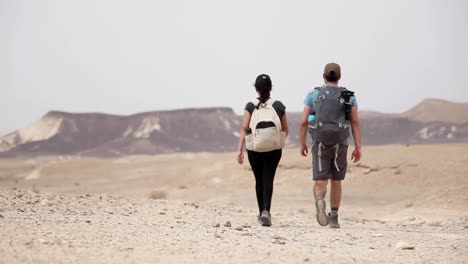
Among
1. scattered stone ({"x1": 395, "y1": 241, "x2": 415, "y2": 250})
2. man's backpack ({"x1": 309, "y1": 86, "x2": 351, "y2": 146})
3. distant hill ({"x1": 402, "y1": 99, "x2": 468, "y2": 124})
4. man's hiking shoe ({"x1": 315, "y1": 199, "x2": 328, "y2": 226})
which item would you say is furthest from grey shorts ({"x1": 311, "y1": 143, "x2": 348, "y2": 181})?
distant hill ({"x1": 402, "y1": 99, "x2": 468, "y2": 124})

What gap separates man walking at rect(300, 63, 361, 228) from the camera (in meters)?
7.66

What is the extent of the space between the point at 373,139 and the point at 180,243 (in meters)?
113

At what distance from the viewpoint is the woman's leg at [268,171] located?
805 cm

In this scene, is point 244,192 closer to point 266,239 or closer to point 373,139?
point 266,239

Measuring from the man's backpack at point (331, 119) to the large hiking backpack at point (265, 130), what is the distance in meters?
0.45

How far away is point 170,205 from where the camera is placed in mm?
11039

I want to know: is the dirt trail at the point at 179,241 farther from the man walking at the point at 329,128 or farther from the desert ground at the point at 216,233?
the man walking at the point at 329,128

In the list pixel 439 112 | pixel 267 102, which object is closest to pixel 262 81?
pixel 267 102

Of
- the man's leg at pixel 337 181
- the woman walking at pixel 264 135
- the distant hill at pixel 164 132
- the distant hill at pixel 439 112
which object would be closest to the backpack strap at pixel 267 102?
the woman walking at pixel 264 135

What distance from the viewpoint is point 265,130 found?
25.6ft

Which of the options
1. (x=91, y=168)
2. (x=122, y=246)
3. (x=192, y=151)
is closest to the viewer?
(x=122, y=246)

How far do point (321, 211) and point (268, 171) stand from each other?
81cm

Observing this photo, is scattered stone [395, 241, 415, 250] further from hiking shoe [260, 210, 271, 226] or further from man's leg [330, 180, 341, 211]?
hiking shoe [260, 210, 271, 226]

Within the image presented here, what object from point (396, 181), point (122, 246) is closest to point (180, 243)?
point (122, 246)
